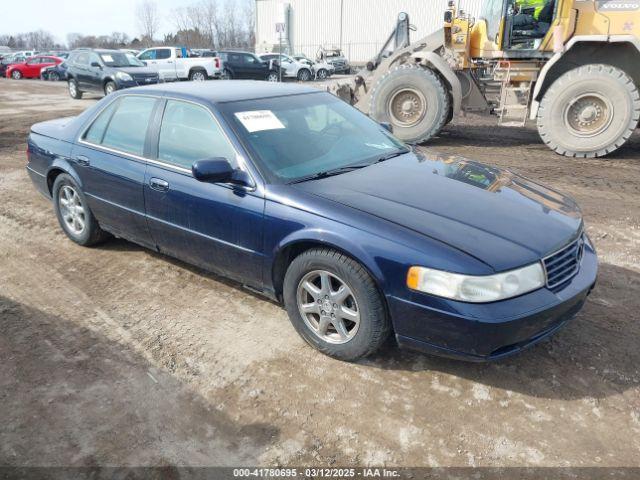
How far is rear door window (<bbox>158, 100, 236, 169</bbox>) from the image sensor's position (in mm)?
3340

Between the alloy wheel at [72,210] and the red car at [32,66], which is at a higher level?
the red car at [32,66]

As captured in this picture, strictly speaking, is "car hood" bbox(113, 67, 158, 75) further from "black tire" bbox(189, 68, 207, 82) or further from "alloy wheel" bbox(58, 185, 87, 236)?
"alloy wheel" bbox(58, 185, 87, 236)

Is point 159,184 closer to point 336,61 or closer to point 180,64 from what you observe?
point 180,64

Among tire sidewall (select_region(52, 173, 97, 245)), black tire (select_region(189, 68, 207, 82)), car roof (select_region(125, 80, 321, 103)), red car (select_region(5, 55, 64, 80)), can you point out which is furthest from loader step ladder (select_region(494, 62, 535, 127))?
red car (select_region(5, 55, 64, 80))

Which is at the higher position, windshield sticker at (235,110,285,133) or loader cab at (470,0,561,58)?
loader cab at (470,0,561,58)

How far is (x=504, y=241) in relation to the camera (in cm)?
259

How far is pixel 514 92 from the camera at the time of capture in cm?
863

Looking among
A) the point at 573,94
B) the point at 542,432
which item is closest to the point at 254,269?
the point at 542,432

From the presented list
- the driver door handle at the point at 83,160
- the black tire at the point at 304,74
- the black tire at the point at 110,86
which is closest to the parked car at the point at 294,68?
the black tire at the point at 304,74

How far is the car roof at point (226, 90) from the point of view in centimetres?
359

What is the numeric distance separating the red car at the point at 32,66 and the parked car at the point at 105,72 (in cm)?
1497

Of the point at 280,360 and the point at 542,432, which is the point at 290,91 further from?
the point at 542,432

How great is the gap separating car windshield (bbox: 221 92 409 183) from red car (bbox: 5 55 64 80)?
32002 mm

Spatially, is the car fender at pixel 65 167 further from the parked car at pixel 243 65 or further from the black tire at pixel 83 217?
the parked car at pixel 243 65
